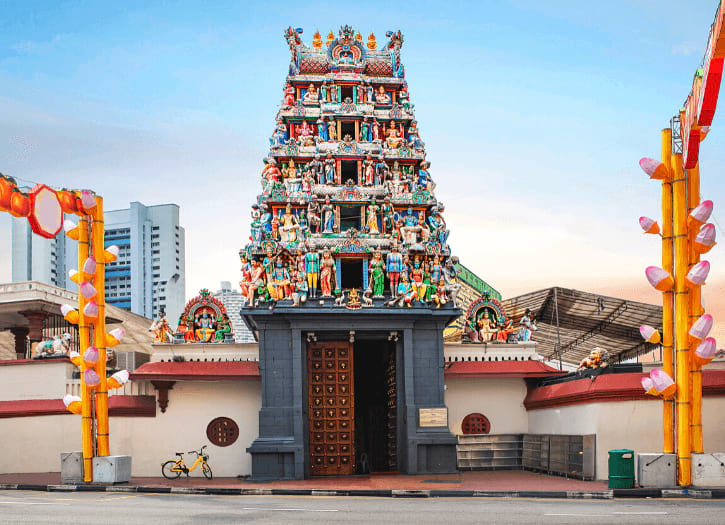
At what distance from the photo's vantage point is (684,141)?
2333 centimetres

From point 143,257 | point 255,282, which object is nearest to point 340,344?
point 255,282

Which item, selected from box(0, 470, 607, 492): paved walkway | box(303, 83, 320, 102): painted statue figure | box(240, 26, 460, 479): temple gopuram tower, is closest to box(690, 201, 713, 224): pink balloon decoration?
box(0, 470, 607, 492): paved walkway

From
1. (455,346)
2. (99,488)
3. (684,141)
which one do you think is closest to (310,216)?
(455,346)

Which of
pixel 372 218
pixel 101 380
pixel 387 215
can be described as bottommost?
pixel 101 380

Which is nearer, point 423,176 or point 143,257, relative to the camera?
point 423,176

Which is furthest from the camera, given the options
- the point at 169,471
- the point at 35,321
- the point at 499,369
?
the point at 35,321

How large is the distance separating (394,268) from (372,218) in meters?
2.35

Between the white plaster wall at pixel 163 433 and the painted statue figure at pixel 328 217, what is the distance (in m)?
6.18

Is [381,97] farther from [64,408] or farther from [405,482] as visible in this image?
[64,408]

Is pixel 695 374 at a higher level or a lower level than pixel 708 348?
lower

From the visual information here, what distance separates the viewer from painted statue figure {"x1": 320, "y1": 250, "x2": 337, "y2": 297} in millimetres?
32344

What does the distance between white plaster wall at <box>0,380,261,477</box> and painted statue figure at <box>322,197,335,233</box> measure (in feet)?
20.3

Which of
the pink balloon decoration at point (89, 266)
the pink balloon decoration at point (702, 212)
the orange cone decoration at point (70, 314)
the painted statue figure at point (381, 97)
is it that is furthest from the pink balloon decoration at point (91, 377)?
the pink balloon decoration at point (702, 212)

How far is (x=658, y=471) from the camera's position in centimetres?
2341
